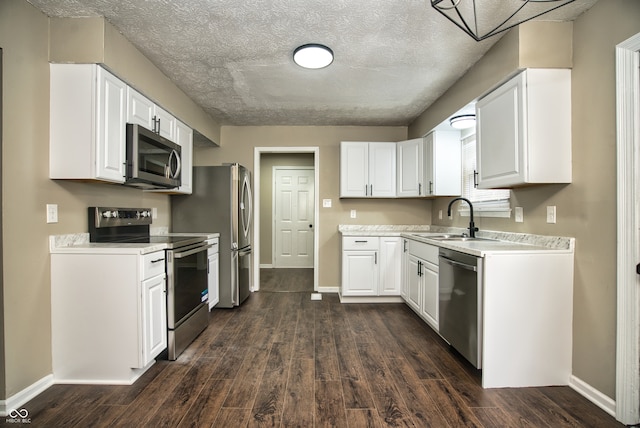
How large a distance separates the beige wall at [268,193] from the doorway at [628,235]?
201 inches

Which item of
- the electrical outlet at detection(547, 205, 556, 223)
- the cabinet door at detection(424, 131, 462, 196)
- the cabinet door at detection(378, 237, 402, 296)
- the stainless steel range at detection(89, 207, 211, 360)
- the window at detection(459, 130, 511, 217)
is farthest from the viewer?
the cabinet door at detection(378, 237, 402, 296)

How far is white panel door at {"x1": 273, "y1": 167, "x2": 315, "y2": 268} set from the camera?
21.2ft

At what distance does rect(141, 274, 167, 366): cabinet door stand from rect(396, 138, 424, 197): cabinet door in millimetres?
2958

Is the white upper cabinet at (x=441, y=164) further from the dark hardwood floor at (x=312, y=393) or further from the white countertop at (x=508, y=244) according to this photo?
the dark hardwood floor at (x=312, y=393)

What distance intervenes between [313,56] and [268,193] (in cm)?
433

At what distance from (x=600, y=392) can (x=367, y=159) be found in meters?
3.07

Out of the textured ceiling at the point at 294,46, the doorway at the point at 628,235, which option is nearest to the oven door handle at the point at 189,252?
the textured ceiling at the point at 294,46

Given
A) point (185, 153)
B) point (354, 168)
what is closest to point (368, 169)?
point (354, 168)

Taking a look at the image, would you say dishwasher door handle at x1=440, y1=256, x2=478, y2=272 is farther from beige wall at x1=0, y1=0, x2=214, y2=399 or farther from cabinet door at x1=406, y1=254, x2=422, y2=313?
beige wall at x1=0, y1=0, x2=214, y2=399

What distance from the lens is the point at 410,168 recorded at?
3.96m

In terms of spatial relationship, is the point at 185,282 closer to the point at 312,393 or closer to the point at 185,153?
the point at 312,393

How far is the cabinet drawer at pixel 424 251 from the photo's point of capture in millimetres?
2768

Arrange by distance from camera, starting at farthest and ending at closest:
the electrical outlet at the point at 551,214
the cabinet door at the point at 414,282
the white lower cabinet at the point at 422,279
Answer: the cabinet door at the point at 414,282
the white lower cabinet at the point at 422,279
the electrical outlet at the point at 551,214

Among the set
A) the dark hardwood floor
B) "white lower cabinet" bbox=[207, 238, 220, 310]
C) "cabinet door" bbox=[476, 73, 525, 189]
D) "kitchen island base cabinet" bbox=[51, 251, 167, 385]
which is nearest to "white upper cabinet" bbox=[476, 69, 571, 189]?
"cabinet door" bbox=[476, 73, 525, 189]
